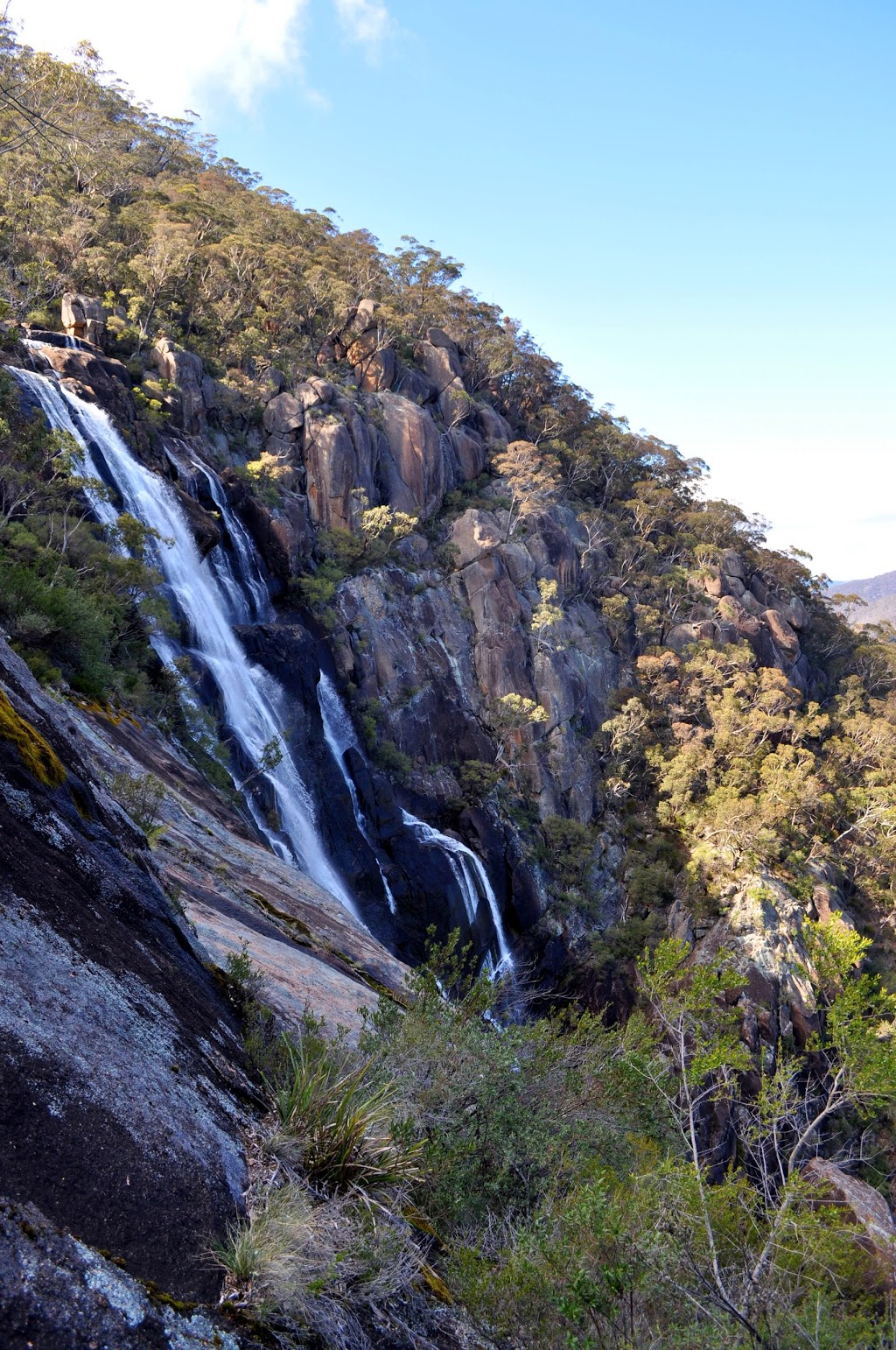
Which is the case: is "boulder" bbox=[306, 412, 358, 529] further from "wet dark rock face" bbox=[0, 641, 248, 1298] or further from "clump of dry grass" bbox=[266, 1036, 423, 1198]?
"clump of dry grass" bbox=[266, 1036, 423, 1198]

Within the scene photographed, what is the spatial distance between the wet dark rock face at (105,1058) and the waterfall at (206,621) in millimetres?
16716

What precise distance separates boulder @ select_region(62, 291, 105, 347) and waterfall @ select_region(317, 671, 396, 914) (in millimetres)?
16473

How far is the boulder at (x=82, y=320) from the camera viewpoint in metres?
29.9

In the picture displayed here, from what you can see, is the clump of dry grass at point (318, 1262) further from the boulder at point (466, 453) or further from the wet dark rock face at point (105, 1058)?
the boulder at point (466, 453)

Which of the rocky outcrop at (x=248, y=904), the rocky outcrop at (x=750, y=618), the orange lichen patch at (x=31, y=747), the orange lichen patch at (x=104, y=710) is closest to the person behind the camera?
the orange lichen patch at (x=31, y=747)

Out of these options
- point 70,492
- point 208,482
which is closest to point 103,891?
point 70,492

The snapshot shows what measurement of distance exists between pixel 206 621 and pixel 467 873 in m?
13.4

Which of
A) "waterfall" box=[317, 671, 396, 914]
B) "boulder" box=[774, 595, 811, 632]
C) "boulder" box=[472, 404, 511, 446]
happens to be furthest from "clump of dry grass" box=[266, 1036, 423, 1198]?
"boulder" box=[774, 595, 811, 632]

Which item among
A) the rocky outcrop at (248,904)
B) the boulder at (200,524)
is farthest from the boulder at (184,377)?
the rocky outcrop at (248,904)

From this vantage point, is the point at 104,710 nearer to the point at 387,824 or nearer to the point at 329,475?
the point at 387,824

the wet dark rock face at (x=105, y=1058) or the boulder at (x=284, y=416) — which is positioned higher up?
the boulder at (x=284, y=416)

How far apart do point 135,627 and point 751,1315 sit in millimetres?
18343

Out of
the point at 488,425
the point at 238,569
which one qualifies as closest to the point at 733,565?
the point at 488,425

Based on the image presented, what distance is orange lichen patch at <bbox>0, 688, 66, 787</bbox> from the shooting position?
4.41 meters
